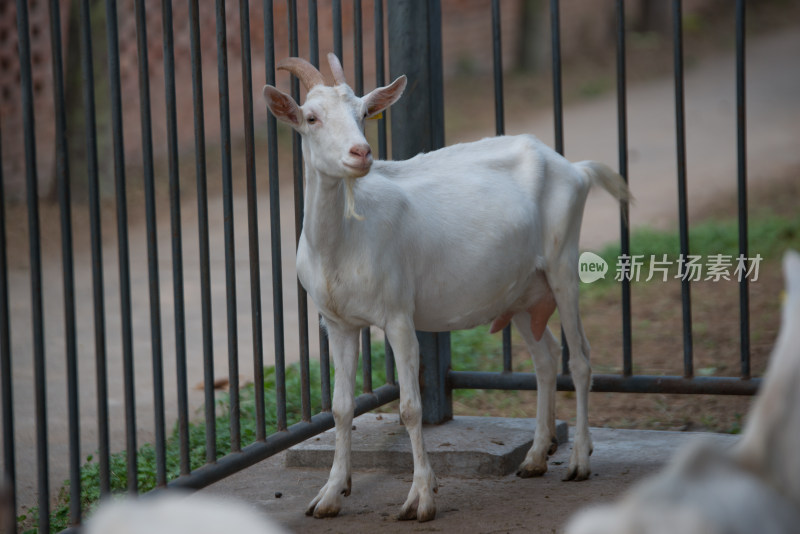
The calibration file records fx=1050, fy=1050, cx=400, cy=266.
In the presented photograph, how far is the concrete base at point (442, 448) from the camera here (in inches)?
182

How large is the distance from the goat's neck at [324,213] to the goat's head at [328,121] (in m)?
0.08

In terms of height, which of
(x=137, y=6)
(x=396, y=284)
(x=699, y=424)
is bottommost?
(x=699, y=424)

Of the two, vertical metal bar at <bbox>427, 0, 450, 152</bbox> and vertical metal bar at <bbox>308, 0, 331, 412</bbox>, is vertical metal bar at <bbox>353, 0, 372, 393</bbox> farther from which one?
vertical metal bar at <bbox>427, 0, 450, 152</bbox>

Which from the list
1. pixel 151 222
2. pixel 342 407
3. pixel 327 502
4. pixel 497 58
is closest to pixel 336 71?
pixel 151 222

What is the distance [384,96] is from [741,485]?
2.59 metres

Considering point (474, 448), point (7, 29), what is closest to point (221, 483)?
point (474, 448)

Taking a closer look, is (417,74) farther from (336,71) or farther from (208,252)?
(208,252)

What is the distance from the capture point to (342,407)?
4141 mm

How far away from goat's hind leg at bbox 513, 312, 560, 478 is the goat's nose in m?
1.56

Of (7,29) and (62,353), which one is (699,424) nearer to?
(62,353)

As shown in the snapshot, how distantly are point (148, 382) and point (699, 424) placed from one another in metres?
3.47

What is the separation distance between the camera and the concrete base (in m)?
4.63

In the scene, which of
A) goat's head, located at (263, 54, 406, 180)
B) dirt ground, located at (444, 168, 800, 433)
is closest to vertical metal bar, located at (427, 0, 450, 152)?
goat's head, located at (263, 54, 406, 180)

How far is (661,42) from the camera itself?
19.0 metres
